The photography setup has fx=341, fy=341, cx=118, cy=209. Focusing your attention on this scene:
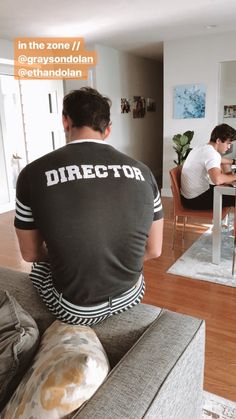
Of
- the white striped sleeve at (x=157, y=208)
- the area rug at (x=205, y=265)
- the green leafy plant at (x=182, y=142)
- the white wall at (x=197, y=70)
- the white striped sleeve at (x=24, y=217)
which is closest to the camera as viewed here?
the white striped sleeve at (x=24, y=217)

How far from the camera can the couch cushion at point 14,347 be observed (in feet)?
3.01

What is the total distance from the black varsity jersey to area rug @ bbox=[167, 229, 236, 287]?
1.82 metres

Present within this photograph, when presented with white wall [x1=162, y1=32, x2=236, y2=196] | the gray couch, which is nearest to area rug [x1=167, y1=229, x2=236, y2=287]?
the gray couch

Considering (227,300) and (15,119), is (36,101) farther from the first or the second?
A: (227,300)

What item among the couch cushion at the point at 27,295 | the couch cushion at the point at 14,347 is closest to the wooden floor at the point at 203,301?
the couch cushion at the point at 27,295

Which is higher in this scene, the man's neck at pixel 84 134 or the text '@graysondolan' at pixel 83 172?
the man's neck at pixel 84 134

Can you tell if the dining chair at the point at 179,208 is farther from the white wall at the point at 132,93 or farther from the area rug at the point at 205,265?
the white wall at the point at 132,93

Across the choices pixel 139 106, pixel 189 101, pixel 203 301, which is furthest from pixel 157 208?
pixel 139 106

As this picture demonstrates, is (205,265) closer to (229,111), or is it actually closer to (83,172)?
(83,172)

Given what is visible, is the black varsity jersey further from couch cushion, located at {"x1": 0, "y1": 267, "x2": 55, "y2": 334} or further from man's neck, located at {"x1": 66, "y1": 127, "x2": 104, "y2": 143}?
couch cushion, located at {"x1": 0, "y1": 267, "x2": 55, "y2": 334}

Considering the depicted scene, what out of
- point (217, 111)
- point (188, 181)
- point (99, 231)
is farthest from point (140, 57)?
point (99, 231)

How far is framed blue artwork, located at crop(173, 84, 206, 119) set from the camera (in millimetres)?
5004

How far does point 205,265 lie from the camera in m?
2.94
